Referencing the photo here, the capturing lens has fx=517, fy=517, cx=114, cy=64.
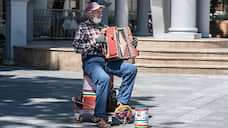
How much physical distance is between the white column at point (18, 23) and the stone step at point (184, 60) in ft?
13.4

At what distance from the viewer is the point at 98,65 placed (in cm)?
713

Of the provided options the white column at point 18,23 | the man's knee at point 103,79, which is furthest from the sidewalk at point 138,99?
the white column at point 18,23

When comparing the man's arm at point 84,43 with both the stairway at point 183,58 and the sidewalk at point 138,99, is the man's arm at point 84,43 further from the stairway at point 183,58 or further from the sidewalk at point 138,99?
the stairway at point 183,58

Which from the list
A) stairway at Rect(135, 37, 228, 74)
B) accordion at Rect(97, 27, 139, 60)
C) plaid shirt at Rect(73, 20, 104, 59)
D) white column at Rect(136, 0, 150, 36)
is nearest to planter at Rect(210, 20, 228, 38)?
white column at Rect(136, 0, 150, 36)

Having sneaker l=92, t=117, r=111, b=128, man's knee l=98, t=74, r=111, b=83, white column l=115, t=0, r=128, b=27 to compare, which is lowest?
sneaker l=92, t=117, r=111, b=128

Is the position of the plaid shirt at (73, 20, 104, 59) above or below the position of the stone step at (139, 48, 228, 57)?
above

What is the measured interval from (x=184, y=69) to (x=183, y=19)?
262 centimetres

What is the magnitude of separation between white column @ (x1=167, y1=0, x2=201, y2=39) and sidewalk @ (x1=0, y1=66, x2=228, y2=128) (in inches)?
118

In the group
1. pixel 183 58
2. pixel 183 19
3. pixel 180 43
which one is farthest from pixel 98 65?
pixel 183 19

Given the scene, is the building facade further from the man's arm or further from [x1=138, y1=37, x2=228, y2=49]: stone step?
the man's arm

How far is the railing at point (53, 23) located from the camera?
2153 centimetres

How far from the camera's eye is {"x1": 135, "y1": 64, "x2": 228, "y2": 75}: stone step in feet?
46.5

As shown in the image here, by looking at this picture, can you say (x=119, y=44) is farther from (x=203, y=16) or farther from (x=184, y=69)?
(x=203, y=16)

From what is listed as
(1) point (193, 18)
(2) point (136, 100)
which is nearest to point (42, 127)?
(2) point (136, 100)
